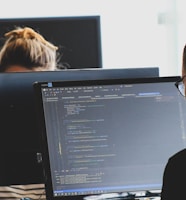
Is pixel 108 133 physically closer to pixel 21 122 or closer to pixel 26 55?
pixel 21 122

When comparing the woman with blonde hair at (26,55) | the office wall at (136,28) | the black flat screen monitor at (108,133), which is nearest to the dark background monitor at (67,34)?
the office wall at (136,28)


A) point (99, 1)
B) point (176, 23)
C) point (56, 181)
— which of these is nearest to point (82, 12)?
point (99, 1)

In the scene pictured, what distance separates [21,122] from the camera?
1.53m

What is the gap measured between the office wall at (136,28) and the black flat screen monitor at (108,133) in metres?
2.55

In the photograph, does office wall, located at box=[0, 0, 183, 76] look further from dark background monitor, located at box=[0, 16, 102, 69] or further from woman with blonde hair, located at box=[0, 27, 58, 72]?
woman with blonde hair, located at box=[0, 27, 58, 72]

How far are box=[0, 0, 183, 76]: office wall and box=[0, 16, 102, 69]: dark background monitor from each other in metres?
0.16

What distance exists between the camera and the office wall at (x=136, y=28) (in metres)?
3.90

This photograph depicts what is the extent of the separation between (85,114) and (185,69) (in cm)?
41

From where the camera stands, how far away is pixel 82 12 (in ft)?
12.7

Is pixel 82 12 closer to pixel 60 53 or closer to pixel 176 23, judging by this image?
pixel 60 53

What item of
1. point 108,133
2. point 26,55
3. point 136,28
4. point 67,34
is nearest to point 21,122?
point 108,133

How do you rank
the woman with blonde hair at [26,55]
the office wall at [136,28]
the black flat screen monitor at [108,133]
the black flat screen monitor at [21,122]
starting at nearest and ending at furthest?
the black flat screen monitor at [108,133], the black flat screen monitor at [21,122], the woman with blonde hair at [26,55], the office wall at [136,28]

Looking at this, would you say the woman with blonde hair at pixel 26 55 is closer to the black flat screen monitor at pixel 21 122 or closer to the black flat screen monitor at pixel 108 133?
the black flat screen monitor at pixel 21 122

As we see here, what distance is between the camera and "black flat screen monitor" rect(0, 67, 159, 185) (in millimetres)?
1523
